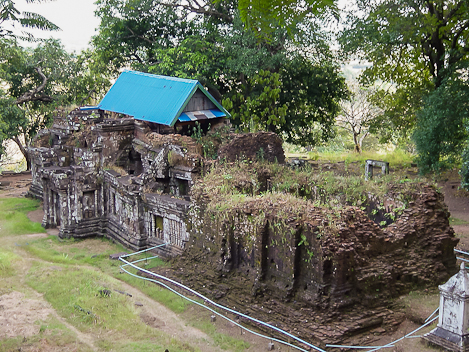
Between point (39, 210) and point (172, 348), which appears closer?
point (172, 348)

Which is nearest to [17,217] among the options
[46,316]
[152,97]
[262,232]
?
[152,97]

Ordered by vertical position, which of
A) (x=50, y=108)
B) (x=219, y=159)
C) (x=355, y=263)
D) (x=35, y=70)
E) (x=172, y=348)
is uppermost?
(x=35, y=70)

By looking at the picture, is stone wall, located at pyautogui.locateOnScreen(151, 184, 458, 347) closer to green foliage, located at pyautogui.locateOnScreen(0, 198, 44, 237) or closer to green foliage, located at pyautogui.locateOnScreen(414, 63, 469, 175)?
green foliage, located at pyautogui.locateOnScreen(414, 63, 469, 175)

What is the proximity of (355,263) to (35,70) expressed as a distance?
100ft

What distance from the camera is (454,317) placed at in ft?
38.1

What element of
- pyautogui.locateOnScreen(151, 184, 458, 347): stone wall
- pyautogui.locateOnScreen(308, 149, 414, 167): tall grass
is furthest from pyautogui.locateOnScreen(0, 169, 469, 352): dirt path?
pyautogui.locateOnScreen(308, 149, 414, 167): tall grass

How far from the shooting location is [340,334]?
494 inches

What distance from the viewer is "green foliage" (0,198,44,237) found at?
2398cm

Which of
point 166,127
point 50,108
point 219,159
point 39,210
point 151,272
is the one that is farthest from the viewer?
point 50,108

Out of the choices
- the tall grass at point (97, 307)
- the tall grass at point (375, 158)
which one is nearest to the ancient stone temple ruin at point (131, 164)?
the tall grass at point (97, 307)

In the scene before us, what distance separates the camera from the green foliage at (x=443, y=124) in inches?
941

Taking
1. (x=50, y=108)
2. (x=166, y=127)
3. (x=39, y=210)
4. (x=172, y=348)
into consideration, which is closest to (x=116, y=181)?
(x=166, y=127)

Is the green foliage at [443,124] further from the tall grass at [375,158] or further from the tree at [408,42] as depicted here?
the tall grass at [375,158]

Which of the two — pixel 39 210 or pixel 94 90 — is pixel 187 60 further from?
pixel 39 210
